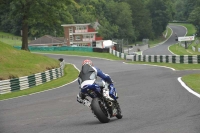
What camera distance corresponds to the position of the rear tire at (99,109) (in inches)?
367

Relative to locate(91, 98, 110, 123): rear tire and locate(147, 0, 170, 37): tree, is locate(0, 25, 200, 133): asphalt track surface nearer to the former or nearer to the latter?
locate(91, 98, 110, 123): rear tire

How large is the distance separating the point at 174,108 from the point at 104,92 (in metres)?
2.41

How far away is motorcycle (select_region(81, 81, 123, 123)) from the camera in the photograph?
30.7ft

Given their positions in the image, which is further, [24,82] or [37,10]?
[37,10]

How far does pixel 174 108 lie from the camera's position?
442 inches

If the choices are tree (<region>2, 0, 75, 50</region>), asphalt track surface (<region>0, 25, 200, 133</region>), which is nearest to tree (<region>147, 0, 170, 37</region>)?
tree (<region>2, 0, 75, 50</region>)

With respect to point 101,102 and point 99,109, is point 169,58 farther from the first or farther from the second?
point 99,109

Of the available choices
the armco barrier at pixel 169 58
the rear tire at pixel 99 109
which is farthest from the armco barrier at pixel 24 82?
the armco barrier at pixel 169 58

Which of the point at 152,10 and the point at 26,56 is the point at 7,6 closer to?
the point at 26,56

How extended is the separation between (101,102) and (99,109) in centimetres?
31

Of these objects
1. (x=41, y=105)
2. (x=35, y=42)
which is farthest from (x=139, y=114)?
(x=35, y=42)

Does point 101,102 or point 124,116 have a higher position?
point 101,102

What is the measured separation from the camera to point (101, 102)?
9.61m

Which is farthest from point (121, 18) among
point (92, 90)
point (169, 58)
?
point (92, 90)
